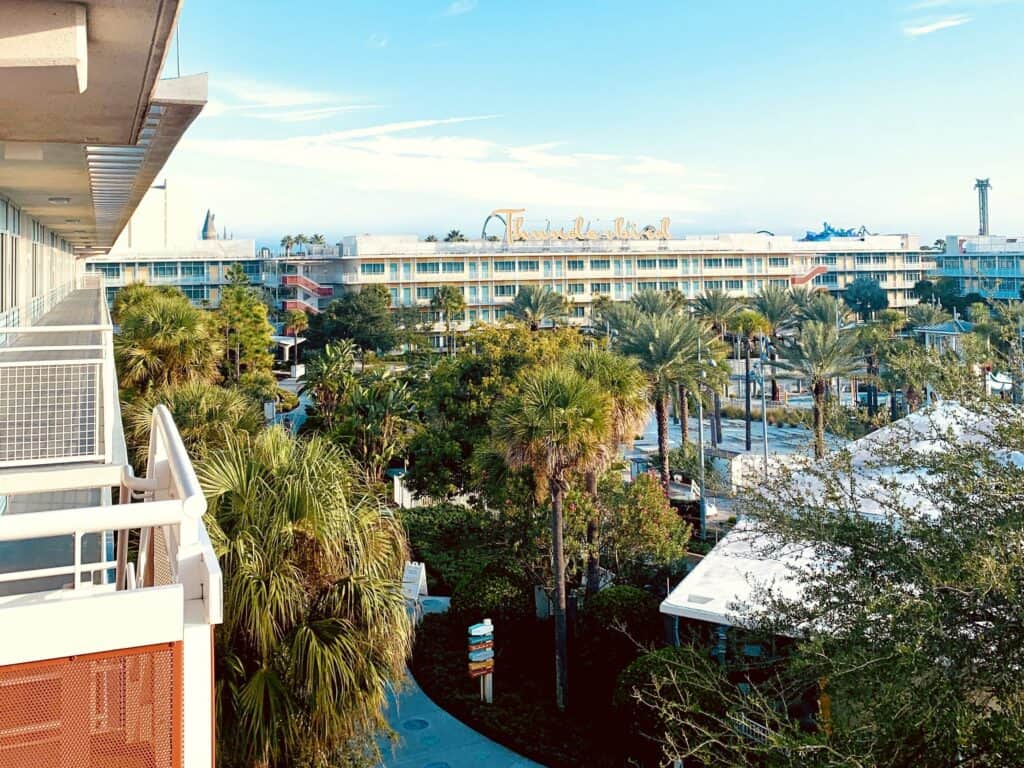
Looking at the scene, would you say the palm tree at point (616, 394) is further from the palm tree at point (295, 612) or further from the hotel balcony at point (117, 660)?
the hotel balcony at point (117, 660)

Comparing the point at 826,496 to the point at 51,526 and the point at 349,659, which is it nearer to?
the point at 349,659


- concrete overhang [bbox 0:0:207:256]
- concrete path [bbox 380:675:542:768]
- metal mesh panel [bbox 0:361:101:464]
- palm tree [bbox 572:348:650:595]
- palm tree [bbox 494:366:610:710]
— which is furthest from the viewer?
palm tree [bbox 572:348:650:595]

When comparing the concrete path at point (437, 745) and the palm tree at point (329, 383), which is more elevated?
the palm tree at point (329, 383)

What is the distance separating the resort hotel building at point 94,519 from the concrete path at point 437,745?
8.43 meters

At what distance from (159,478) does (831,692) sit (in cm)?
605

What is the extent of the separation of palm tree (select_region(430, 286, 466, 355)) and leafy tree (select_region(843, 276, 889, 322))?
3944 cm

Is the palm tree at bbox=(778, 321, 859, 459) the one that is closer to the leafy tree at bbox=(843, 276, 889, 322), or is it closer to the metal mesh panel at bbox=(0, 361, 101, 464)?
the metal mesh panel at bbox=(0, 361, 101, 464)

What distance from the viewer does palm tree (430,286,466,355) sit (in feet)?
240

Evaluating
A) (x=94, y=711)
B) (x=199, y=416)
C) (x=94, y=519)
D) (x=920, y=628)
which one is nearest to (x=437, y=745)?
(x=199, y=416)

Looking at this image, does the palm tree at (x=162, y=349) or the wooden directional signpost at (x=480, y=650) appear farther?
the palm tree at (x=162, y=349)

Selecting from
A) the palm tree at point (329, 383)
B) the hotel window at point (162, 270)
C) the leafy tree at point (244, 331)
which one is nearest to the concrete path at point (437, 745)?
the palm tree at point (329, 383)

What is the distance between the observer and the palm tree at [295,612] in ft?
25.5

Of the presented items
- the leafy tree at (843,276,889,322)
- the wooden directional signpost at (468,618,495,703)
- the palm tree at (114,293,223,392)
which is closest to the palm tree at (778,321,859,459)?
the wooden directional signpost at (468,618,495,703)

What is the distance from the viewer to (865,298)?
89.9 meters
